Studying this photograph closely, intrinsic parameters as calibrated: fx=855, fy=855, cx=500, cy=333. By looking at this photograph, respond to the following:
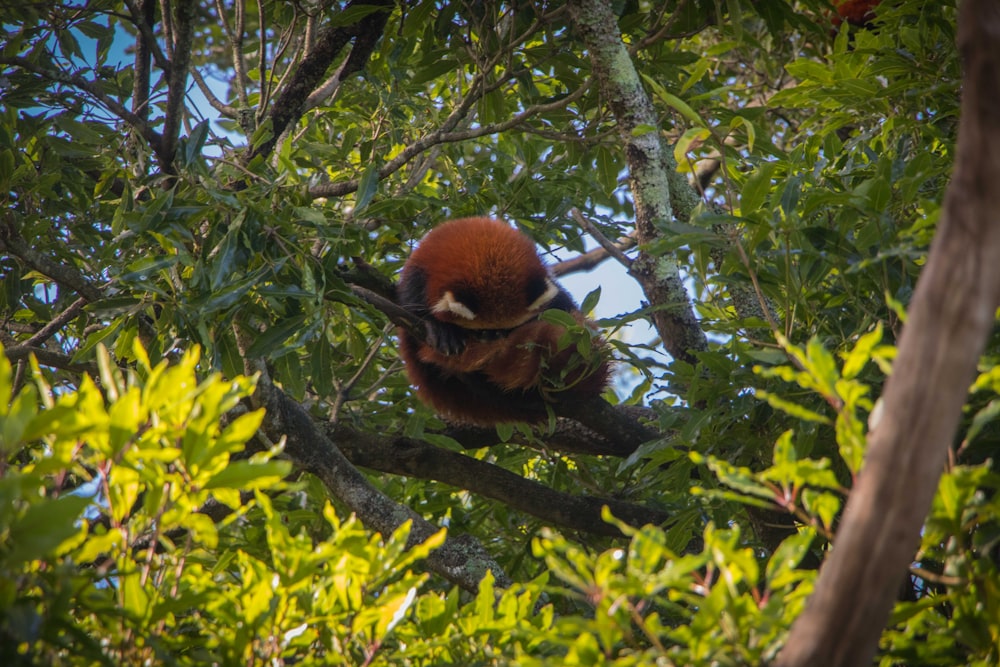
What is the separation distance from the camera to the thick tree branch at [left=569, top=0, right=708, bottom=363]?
116 inches

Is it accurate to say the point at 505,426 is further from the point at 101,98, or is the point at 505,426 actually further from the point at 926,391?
the point at 926,391

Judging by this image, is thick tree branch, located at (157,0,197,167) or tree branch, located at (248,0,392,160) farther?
tree branch, located at (248,0,392,160)

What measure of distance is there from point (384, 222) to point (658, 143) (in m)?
1.35

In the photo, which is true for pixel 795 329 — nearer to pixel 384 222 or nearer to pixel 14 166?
pixel 384 222

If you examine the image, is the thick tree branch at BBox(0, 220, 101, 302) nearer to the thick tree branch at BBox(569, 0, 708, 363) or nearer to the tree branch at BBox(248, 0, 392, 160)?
the tree branch at BBox(248, 0, 392, 160)

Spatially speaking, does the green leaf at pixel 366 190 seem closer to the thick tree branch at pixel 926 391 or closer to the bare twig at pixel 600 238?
the bare twig at pixel 600 238

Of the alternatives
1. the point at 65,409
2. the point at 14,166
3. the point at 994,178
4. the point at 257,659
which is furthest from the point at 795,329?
the point at 14,166

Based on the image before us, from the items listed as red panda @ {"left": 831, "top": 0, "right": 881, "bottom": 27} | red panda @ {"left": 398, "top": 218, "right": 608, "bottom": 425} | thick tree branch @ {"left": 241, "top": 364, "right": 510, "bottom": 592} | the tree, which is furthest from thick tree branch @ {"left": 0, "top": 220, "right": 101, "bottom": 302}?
red panda @ {"left": 831, "top": 0, "right": 881, "bottom": 27}

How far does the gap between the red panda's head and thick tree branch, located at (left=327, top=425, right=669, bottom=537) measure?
59cm

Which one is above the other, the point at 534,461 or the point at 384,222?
the point at 384,222

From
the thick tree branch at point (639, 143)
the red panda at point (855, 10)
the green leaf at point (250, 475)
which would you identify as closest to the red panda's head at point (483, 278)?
the thick tree branch at point (639, 143)

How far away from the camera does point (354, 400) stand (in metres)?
3.80

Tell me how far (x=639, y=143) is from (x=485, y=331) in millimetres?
874

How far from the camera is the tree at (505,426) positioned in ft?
4.11
